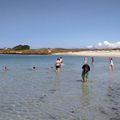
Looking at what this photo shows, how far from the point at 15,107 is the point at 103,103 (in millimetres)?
4480

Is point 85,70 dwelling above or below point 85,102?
above

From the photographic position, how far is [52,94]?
2008cm

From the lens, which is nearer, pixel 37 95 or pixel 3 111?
pixel 3 111

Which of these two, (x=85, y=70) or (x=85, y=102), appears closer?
(x=85, y=102)

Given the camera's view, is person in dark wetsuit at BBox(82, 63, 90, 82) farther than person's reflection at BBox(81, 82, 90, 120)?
Yes

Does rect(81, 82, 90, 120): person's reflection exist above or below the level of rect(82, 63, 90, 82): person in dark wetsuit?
below

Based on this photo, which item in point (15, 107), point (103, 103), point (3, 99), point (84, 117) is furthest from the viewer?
point (3, 99)

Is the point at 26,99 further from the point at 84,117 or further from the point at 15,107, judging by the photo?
the point at 84,117

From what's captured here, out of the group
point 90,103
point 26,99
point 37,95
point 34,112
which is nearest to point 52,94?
point 37,95

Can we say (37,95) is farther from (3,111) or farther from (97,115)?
(97,115)

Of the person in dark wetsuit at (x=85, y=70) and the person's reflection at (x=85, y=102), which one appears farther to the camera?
the person in dark wetsuit at (x=85, y=70)

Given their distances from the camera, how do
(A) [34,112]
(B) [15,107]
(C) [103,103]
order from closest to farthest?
(A) [34,112] < (B) [15,107] < (C) [103,103]

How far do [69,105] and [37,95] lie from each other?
3.72m

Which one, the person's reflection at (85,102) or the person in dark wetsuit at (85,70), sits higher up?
the person in dark wetsuit at (85,70)
